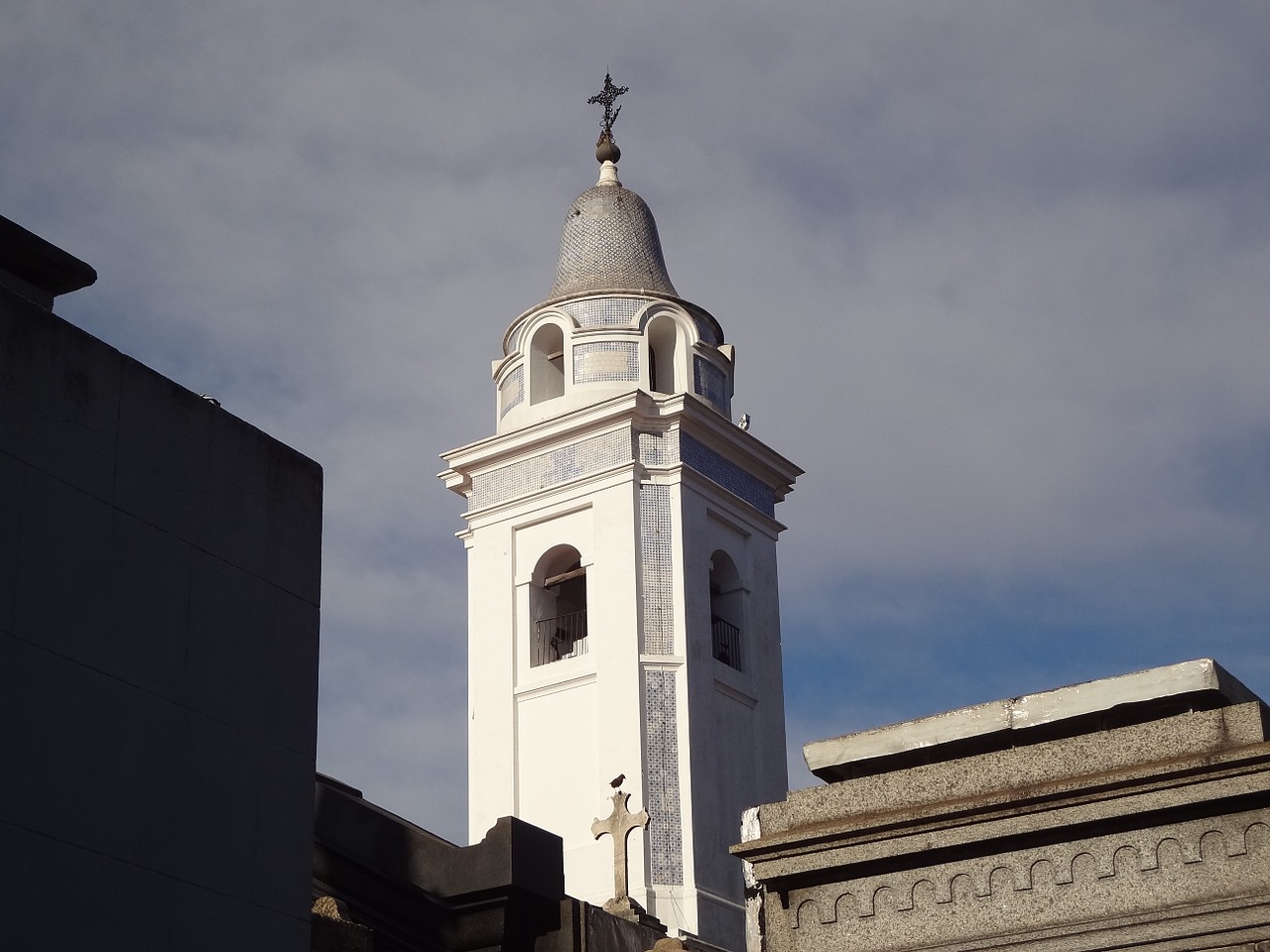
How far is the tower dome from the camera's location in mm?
29625

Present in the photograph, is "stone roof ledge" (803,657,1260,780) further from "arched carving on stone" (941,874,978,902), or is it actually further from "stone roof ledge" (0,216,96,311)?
"stone roof ledge" (0,216,96,311)

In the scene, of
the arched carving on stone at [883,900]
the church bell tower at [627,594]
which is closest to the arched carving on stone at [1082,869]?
the arched carving on stone at [883,900]

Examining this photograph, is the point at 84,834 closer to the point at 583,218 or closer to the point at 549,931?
the point at 549,931

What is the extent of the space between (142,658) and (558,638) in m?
20.3

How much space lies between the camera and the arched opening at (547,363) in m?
29.0

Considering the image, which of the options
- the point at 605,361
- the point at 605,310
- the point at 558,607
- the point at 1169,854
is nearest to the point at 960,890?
the point at 1169,854

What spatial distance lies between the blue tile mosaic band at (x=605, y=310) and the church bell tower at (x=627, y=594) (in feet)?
0.10

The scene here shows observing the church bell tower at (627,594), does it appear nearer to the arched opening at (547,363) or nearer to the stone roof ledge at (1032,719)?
the arched opening at (547,363)

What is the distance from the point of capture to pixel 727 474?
28469 millimetres

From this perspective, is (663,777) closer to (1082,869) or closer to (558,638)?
(558,638)

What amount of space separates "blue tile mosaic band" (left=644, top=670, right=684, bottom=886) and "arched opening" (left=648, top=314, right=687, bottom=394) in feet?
15.2

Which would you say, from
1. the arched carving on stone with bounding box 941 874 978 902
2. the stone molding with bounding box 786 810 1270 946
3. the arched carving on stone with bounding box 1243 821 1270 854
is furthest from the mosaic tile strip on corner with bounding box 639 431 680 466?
the arched carving on stone with bounding box 1243 821 1270 854

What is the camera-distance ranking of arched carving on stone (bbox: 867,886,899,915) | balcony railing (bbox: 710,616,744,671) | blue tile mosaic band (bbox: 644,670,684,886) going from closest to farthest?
arched carving on stone (bbox: 867,886,899,915), blue tile mosaic band (bbox: 644,670,684,886), balcony railing (bbox: 710,616,744,671)

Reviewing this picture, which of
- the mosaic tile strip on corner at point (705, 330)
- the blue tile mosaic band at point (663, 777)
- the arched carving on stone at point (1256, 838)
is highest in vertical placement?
the mosaic tile strip on corner at point (705, 330)
